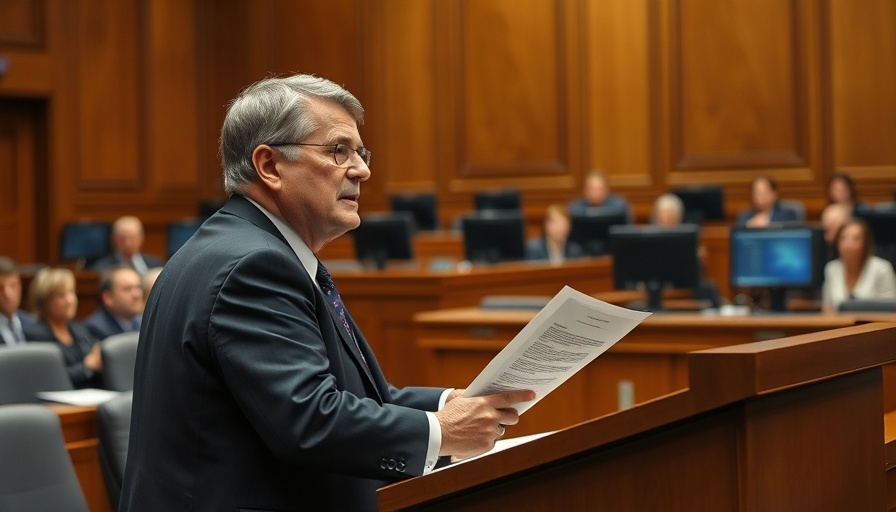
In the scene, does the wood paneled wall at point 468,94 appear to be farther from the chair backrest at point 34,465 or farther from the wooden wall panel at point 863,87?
the chair backrest at point 34,465

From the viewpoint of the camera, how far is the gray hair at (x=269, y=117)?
194cm

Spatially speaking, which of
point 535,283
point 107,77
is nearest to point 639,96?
point 535,283

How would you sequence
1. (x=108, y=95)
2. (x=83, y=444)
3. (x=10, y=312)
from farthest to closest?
(x=108, y=95) < (x=10, y=312) < (x=83, y=444)

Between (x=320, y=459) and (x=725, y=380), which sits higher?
(x=725, y=380)

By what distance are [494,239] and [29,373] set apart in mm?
4862

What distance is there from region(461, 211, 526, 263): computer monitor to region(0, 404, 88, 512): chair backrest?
5.99 metres

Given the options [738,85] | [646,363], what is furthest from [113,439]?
[738,85]

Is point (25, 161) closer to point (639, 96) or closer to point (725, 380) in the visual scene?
point (639, 96)

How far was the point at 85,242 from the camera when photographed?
462 inches

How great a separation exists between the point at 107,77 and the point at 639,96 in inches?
230

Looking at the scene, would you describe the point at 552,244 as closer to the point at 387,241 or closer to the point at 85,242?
the point at 387,241

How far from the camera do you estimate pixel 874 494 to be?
1907 millimetres

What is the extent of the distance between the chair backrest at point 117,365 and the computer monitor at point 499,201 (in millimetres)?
7446

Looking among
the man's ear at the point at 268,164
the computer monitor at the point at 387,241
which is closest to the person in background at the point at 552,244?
the computer monitor at the point at 387,241
